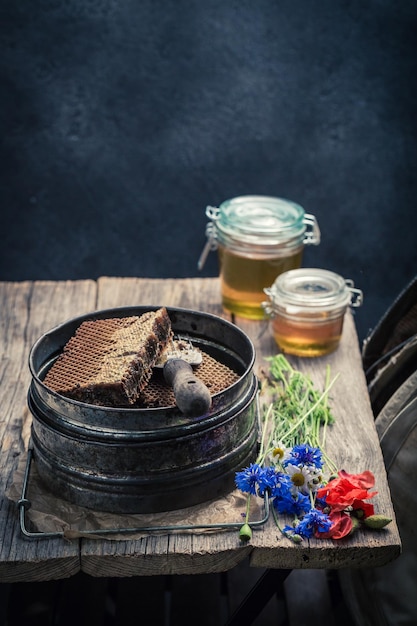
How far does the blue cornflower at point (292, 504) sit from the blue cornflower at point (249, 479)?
0.20 ft

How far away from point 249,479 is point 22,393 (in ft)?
2.48

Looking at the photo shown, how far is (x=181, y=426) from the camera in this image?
1.45 meters

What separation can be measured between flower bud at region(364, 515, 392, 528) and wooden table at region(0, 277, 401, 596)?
0.02 metres

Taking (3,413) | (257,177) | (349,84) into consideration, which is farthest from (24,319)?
(349,84)

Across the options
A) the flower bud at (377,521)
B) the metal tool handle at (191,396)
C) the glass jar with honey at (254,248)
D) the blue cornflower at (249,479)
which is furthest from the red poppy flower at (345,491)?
the glass jar with honey at (254,248)

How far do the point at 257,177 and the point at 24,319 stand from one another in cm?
144

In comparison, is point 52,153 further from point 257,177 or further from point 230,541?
point 230,541

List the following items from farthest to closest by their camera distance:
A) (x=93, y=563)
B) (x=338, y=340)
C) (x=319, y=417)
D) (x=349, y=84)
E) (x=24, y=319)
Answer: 1. (x=349, y=84)
2. (x=24, y=319)
3. (x=338, y=340)
4. (x=319, y=417)
5. (x=93, y=563)

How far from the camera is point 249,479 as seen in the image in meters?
1.51

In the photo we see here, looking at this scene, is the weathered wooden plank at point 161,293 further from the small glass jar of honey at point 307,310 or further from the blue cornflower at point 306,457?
the blue cornflower at point 306,457

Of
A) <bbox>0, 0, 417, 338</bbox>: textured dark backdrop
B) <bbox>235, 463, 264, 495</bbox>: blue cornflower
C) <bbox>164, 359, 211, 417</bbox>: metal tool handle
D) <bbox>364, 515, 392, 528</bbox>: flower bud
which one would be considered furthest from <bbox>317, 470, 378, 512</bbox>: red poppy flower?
<bbox>0, 0, 417, 338</bbox>: textured dark backdrop

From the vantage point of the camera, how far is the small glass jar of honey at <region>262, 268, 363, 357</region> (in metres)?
2.11

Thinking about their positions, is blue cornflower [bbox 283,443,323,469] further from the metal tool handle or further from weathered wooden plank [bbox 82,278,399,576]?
the metal tool handle

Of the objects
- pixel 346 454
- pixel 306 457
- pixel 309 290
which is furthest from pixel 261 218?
pixel 306 457
